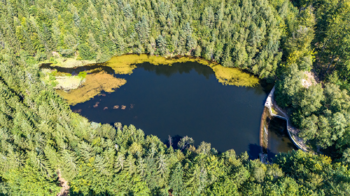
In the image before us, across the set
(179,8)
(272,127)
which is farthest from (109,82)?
(272,127)

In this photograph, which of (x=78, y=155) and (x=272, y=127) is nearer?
(x=78, y=155)

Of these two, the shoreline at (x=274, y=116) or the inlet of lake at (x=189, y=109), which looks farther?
the inlet of lake at (x=189, y=109)

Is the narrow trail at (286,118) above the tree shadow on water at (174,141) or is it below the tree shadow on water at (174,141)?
above

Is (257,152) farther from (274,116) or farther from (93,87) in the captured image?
(93,87)

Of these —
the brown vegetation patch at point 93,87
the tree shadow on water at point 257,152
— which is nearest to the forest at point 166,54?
the tree shadow on water at point 257,152

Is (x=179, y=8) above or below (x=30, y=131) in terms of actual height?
above

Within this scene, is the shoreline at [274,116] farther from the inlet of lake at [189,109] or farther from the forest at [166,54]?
the forest at [166,54]

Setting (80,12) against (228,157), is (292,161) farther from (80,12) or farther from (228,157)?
(80,12)
